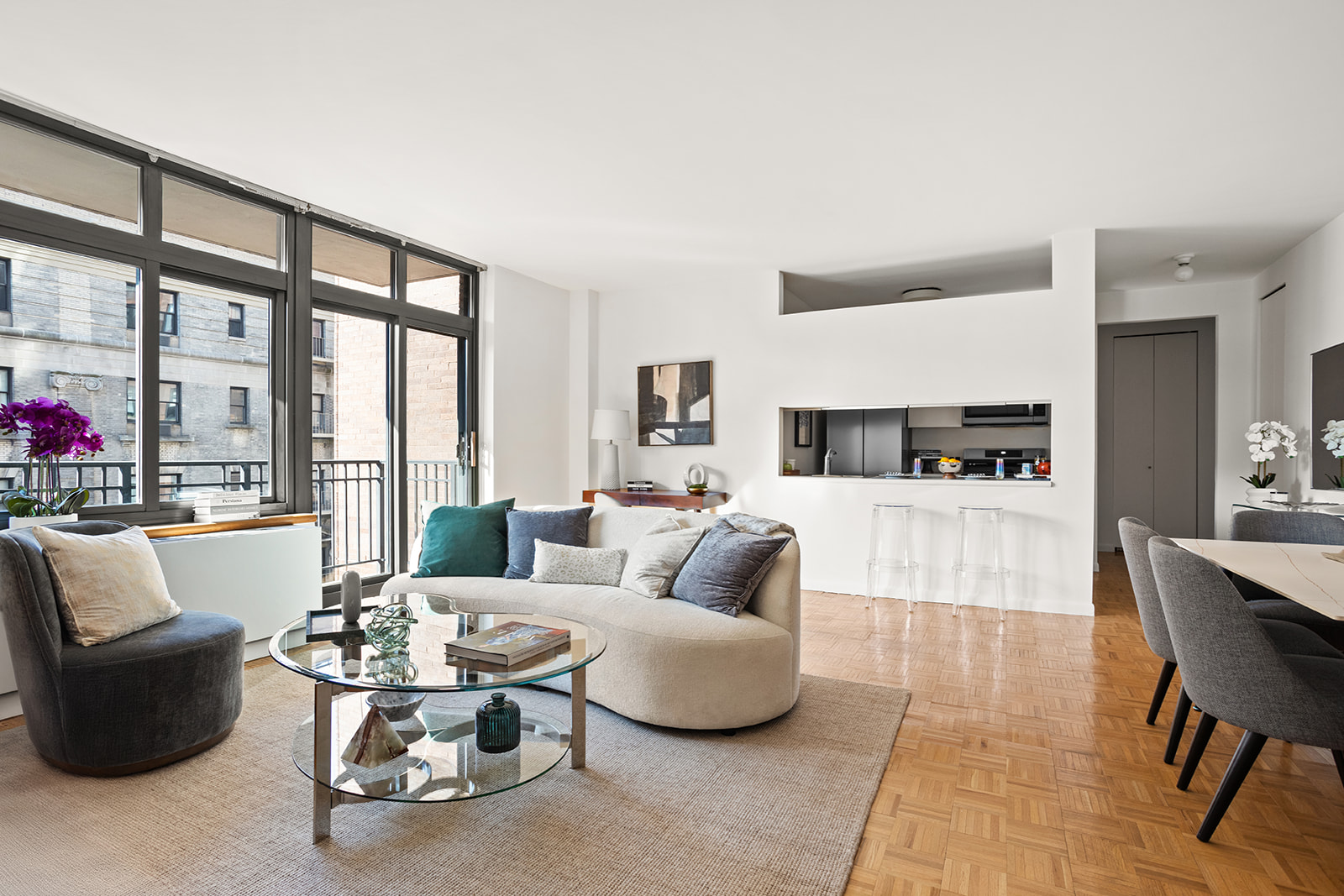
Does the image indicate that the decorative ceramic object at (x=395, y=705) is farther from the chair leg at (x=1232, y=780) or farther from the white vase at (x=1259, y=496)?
the white vase at (x=1259, y=496)

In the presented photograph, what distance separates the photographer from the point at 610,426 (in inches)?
245

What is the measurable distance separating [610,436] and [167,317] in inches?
131

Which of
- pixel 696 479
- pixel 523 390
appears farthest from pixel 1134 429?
pixel 523 390

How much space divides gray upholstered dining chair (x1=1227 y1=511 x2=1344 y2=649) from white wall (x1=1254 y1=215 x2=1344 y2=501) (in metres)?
1.86

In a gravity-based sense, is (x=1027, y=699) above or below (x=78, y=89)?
below

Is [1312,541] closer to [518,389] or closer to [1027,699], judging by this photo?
[1027,699]

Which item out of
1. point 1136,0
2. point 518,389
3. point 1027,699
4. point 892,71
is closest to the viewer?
point 1136,0

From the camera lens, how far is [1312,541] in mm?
3232

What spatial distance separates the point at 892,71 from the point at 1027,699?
109 inches

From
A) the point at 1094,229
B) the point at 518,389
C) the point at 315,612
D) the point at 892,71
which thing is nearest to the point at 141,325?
the point at 315,612

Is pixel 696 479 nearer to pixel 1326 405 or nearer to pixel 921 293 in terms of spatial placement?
pixel 921 293

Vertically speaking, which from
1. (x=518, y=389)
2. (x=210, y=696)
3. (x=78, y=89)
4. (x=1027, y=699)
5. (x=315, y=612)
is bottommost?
(x=1027, y=699)

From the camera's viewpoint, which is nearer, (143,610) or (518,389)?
(143,610)

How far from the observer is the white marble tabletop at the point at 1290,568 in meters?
1.85
